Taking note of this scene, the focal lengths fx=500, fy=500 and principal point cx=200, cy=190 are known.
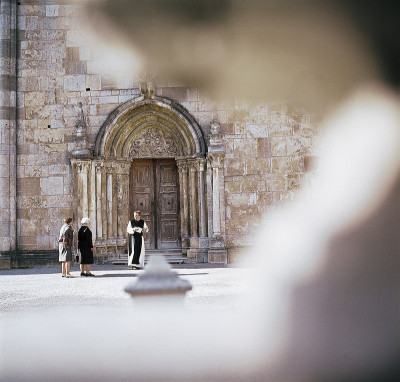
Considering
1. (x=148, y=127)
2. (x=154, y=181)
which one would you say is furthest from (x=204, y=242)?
(x=148, y=127)

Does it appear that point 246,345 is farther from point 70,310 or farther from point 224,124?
point 224,124

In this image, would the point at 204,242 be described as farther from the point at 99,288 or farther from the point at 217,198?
the point at 99,288

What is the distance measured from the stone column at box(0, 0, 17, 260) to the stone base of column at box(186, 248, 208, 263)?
16.1 ft

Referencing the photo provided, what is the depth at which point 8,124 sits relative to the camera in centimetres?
1409

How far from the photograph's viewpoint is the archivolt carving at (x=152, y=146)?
14.9 metres

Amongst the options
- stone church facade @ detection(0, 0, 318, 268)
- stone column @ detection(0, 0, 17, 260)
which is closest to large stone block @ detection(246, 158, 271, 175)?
stone church facade @ detection(0, 0, 318, 268)

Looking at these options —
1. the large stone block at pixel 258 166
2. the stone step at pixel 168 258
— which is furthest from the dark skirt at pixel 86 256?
the large stone block at pixel 258 166

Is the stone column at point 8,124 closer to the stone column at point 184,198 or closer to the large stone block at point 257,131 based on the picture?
the stone column at point 184,198

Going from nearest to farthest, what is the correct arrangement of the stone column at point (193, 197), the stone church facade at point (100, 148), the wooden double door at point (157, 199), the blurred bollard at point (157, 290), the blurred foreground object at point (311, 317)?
the blurred foreground object at point (311, 317) < the blurred bollard at point (157, 290) < the stone church facade at point (100, 148) < the stone column at point (193, 197) < the wooden double door at point (157, 199)

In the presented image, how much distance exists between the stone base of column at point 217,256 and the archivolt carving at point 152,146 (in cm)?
321

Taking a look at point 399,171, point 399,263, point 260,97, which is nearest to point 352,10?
point 399,171

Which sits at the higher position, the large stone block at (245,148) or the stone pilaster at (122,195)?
the large stone block at (245,148)

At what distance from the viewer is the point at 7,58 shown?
559 inches

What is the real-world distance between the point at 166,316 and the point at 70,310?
3286 mm
